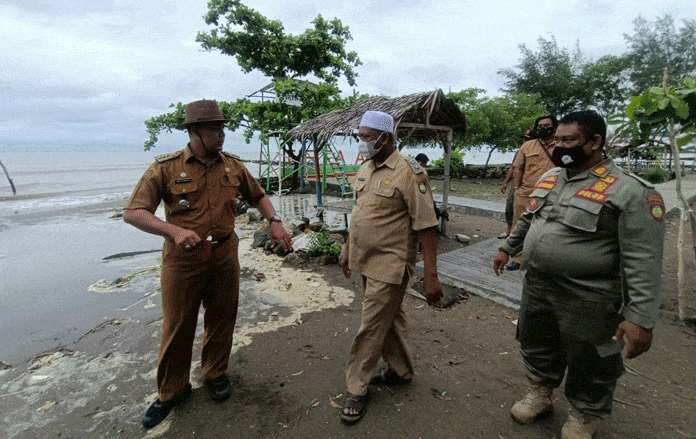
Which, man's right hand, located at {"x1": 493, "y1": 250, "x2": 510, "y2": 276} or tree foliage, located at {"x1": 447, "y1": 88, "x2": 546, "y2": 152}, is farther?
tree foliage, located at {"x1": 447, "y1": 88, "x2": 546, "y2": 152}

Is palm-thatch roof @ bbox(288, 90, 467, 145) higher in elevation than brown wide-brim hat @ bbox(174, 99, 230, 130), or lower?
higher

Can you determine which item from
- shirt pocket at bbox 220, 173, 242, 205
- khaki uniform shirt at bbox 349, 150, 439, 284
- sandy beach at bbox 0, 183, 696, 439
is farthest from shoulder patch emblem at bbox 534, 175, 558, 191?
shirt pocket at bbox 220, 173, 242, 205

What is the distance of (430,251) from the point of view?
2.51 metres

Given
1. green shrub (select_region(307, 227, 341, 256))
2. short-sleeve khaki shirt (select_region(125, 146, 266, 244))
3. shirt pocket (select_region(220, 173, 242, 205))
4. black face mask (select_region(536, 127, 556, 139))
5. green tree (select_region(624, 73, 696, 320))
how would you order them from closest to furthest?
short-sleeve khaki shirt (select_region(125, 146, 266, 244)), shirt pocket (select_region(220, 173, 242, 205)), green tree (select_region(624, 73, 696, 320)), black face mask (select_region(536, 127, 556, 139)), green shrub (select_region(307, 227, 341, 256))

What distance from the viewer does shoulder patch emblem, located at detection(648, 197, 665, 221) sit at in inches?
71.7

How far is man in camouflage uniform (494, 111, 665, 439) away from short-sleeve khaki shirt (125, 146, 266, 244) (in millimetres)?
2065

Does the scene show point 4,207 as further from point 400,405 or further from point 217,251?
point 400,405

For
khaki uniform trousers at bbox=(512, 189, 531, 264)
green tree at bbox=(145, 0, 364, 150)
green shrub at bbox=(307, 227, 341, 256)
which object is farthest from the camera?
green tree at bbox=(145, 0, 364, 150)

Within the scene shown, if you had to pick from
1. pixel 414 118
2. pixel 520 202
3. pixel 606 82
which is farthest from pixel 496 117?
pixel 520 202

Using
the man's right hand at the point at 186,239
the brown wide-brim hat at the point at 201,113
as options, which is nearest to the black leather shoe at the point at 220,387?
the man's right hand at the point at 186,239

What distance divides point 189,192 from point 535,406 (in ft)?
9.03

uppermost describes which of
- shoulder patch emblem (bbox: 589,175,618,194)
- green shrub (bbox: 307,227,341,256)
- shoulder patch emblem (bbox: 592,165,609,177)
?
shoulder patch emblem (bbox: 592,165,609,177)

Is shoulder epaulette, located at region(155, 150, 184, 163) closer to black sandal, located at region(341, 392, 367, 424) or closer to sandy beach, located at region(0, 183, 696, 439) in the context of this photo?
sandy beach, located at region(0, 183, 696, 439)

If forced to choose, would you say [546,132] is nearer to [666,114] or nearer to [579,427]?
[666,114]
